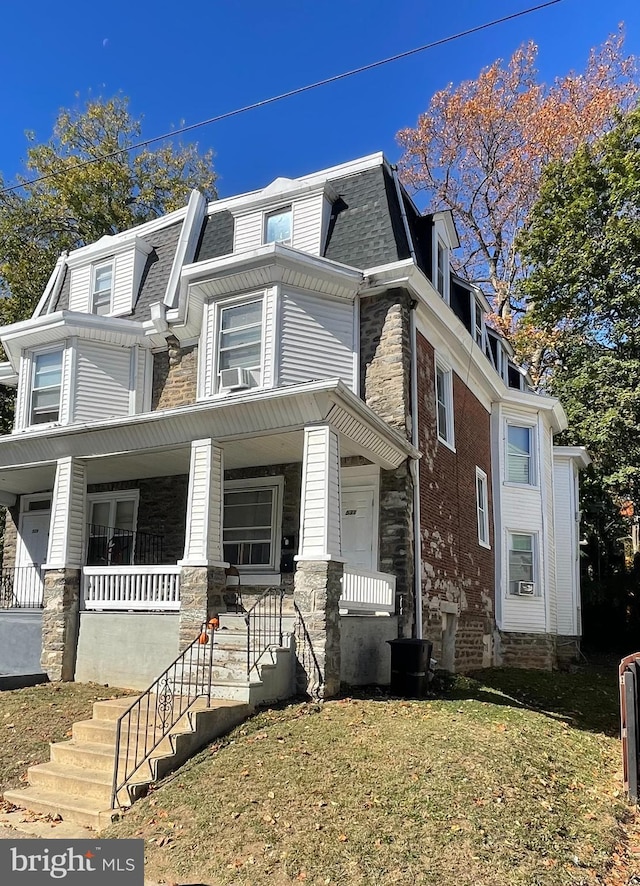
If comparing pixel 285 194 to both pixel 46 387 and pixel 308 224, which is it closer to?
pixel 308 224

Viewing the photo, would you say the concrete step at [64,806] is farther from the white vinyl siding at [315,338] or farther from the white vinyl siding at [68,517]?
the white vinyl siding at [315,338]

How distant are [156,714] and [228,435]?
→ 4459 mm

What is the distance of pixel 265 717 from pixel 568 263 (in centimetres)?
1660

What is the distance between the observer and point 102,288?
56.5 feet

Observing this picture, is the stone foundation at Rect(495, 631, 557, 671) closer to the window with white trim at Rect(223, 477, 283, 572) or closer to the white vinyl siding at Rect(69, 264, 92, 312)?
the window with white trim at Rect(223, 477, 283, 572)

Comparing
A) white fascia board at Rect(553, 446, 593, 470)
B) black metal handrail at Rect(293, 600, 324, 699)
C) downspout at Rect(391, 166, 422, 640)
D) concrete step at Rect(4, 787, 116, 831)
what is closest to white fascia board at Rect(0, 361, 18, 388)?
downspout at Rect(391, 166, 422, 640)

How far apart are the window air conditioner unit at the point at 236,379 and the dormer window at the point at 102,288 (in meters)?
5.14

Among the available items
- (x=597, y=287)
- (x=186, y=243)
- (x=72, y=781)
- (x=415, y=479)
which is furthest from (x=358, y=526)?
(x=597, y=287)

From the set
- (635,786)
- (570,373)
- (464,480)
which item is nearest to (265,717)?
(635,786)

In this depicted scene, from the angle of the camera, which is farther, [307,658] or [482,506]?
[482,506]

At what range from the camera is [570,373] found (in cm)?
2144

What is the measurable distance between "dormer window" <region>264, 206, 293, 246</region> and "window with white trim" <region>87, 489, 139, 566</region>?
6.15 metres

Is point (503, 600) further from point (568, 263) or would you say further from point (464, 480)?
point (568, 263)

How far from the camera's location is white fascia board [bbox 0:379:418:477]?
9836mm
